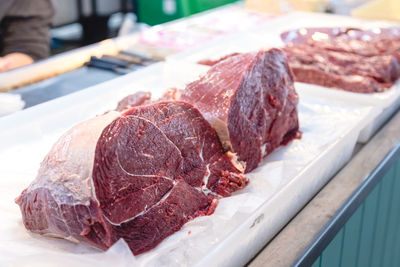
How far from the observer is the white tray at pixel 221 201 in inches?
42.7

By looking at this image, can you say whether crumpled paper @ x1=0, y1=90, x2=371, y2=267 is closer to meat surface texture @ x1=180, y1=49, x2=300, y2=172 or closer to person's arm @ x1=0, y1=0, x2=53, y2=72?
meat surface texture @ x1=180, y1=49, x2=300, y2=172

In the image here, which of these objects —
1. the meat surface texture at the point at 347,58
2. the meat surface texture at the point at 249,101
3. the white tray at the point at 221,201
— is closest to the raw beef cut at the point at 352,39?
the meat surface texture at the point at 347,58

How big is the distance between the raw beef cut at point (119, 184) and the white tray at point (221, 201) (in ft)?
0.14

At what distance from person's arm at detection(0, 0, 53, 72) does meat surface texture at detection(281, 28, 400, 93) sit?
168cm

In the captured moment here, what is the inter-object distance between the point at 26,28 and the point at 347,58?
2.16 metres

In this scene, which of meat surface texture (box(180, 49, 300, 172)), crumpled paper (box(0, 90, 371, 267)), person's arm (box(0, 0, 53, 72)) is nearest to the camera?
crumpled paper (box(0, 90, 371, 267))

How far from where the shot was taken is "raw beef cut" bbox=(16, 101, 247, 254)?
1062mm

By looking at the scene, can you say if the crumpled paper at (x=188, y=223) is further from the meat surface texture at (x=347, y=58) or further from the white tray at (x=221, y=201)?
the meat surface texture at (x=347, y=58)

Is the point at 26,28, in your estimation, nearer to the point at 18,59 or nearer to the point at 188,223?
the point at 18,59

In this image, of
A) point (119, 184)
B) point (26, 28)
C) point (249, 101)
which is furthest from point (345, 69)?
point (26, 28)

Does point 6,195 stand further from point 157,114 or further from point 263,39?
point 263,39

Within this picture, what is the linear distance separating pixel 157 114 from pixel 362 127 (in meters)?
0.85

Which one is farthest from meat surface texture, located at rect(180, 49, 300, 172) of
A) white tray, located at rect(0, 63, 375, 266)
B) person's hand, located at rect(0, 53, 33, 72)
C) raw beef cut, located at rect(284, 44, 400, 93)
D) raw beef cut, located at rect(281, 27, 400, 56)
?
person's hand, located at rect(0, 53, 33, 72)

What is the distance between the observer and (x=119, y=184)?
1099mm
